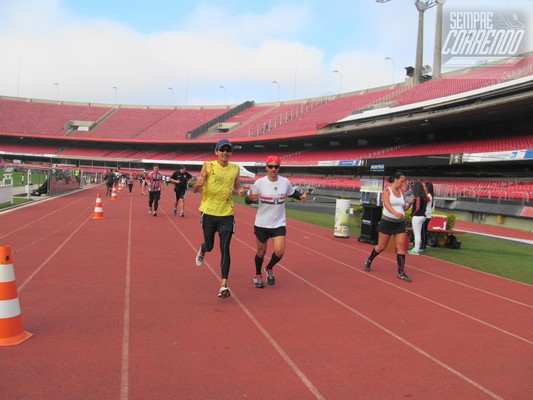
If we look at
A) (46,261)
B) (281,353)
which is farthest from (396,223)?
(46,261)

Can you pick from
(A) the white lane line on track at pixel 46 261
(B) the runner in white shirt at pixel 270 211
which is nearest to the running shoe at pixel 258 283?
(B) the runner in white shirt at pixel 270 211

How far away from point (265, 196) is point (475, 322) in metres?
3.08

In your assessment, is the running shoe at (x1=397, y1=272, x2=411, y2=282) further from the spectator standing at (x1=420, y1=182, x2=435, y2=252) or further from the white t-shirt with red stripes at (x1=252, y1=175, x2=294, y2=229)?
the spectator standing at (x1=420, y1=182, x2=435, y2=252)

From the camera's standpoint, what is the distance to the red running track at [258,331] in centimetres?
340

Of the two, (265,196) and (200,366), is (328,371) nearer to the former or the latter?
(200,366)

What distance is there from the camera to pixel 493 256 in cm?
1089

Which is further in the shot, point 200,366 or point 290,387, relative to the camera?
point 200,366

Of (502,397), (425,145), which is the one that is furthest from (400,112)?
(502,397)

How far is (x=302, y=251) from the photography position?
1012 centimetres

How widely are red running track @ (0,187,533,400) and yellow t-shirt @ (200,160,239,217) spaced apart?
1127 mm

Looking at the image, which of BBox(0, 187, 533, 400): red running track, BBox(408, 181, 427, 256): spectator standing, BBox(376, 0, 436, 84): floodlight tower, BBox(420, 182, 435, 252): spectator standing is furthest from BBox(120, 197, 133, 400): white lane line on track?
BBox(376, 0, 436, 84): floodlight tower

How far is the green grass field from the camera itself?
898 cm

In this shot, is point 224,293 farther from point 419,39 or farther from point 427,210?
point 419,39

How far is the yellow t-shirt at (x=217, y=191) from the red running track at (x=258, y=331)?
113cm
